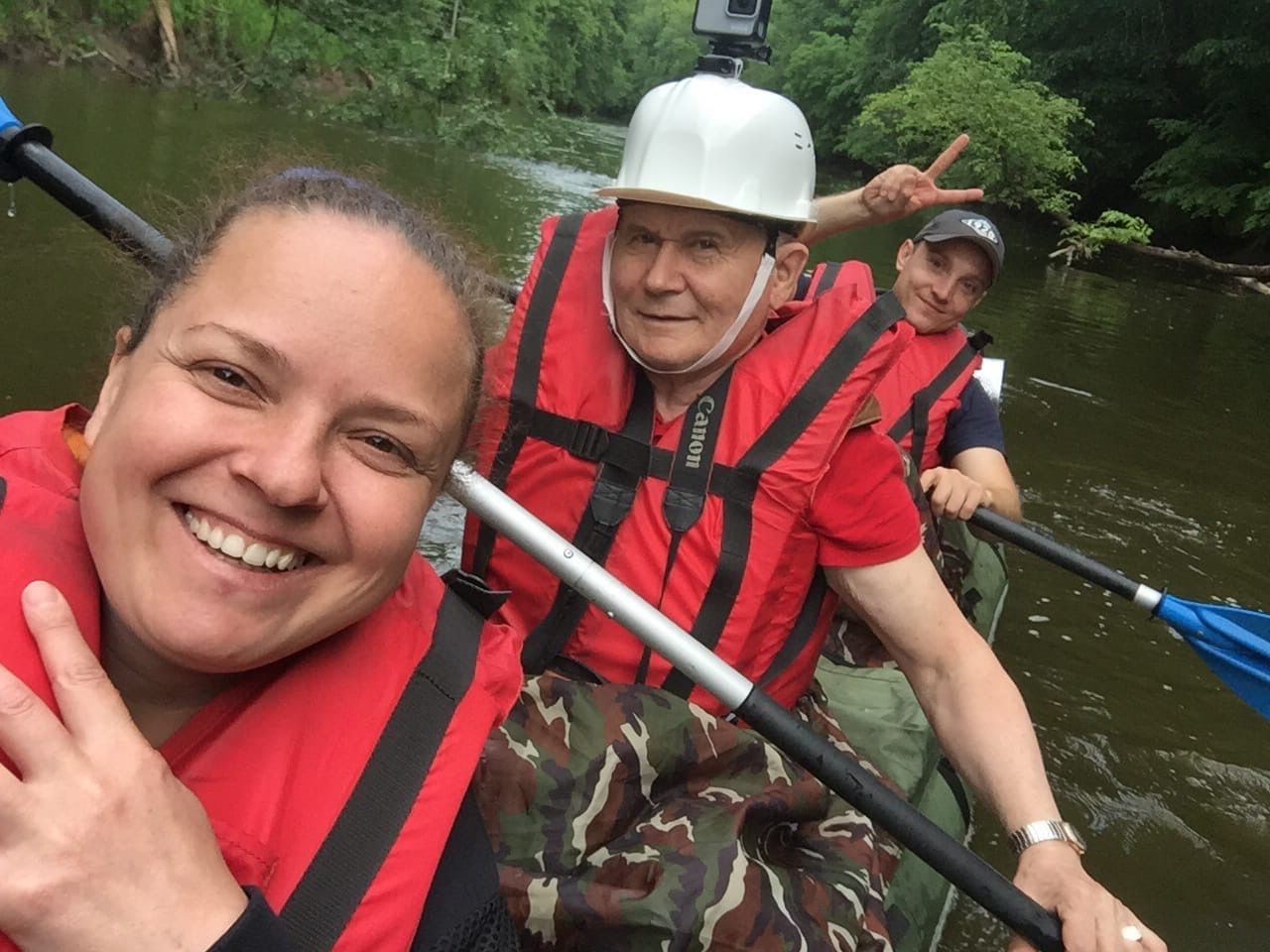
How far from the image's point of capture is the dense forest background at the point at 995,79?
1555cm

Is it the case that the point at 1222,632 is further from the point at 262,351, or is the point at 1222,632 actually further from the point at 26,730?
the point at 26,730

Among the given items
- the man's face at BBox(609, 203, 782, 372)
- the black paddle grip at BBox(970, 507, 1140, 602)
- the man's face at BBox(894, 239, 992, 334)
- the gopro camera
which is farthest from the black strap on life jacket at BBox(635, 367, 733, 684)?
the man's face at BBox(894, 239, 992, 334)

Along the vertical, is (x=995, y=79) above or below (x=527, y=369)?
above

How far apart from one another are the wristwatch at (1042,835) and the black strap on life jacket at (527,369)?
0.99 m

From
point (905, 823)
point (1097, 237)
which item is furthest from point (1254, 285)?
point (905, 823)

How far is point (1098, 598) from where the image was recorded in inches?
180

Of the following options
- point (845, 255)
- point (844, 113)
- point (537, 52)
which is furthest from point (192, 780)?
point (844, 113)

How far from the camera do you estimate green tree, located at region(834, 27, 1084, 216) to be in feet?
62.2

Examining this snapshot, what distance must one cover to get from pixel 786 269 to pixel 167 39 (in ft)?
50.8

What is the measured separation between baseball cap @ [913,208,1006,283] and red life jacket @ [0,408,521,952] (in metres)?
3.10

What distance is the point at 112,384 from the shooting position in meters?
1.10

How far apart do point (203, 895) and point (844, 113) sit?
117ft

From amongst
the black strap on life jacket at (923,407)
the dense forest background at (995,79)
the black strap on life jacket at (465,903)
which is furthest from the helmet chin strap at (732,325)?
the dense forest background at (995,79)

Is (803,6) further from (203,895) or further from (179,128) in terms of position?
(203,895)
